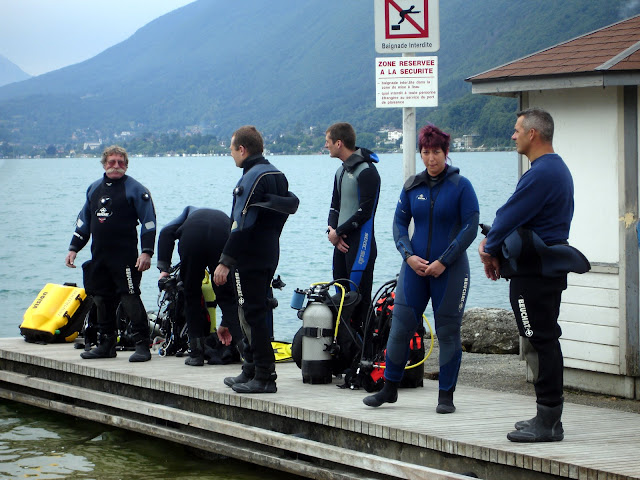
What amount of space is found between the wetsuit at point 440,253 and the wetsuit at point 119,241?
9.96ft

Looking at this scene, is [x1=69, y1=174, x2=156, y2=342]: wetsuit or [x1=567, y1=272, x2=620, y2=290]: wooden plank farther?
[x1=69, y1=174, x2=156, y2=342]: wetsuit

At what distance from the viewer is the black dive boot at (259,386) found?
23.9 feet

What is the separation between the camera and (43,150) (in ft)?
512

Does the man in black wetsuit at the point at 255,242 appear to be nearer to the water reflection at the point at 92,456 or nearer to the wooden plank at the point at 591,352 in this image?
the water reflection at the point at 92,456

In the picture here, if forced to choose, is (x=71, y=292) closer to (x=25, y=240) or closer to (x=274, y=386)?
(x=274, y=386)

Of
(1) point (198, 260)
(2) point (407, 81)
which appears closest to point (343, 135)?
(2) point (407, 81)

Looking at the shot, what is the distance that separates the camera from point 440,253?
6340 millimetres

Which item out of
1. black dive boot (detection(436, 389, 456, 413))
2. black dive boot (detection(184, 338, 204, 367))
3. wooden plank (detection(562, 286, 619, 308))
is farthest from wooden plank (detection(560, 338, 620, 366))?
black dive boot (detection(184, 338, 204, 367))

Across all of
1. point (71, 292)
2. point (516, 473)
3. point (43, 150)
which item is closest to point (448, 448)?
point (516, 473)

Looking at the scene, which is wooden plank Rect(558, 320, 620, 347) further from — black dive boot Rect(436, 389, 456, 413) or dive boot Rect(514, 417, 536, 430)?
dive boot Rect(514, 417, 536, 430)

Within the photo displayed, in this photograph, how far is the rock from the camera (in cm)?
1106

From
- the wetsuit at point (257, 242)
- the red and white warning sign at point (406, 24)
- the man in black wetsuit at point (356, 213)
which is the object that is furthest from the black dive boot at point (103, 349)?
the red and white warning sign at point (406, 24)

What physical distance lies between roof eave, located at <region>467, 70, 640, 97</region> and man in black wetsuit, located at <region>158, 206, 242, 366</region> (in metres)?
2.38

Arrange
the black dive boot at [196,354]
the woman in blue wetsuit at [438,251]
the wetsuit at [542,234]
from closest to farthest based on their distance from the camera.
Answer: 1. the wetsuit at [542,234]
2. the woman in blue wetsuit at [438,251]
3. the black dive boot at [196,354]
